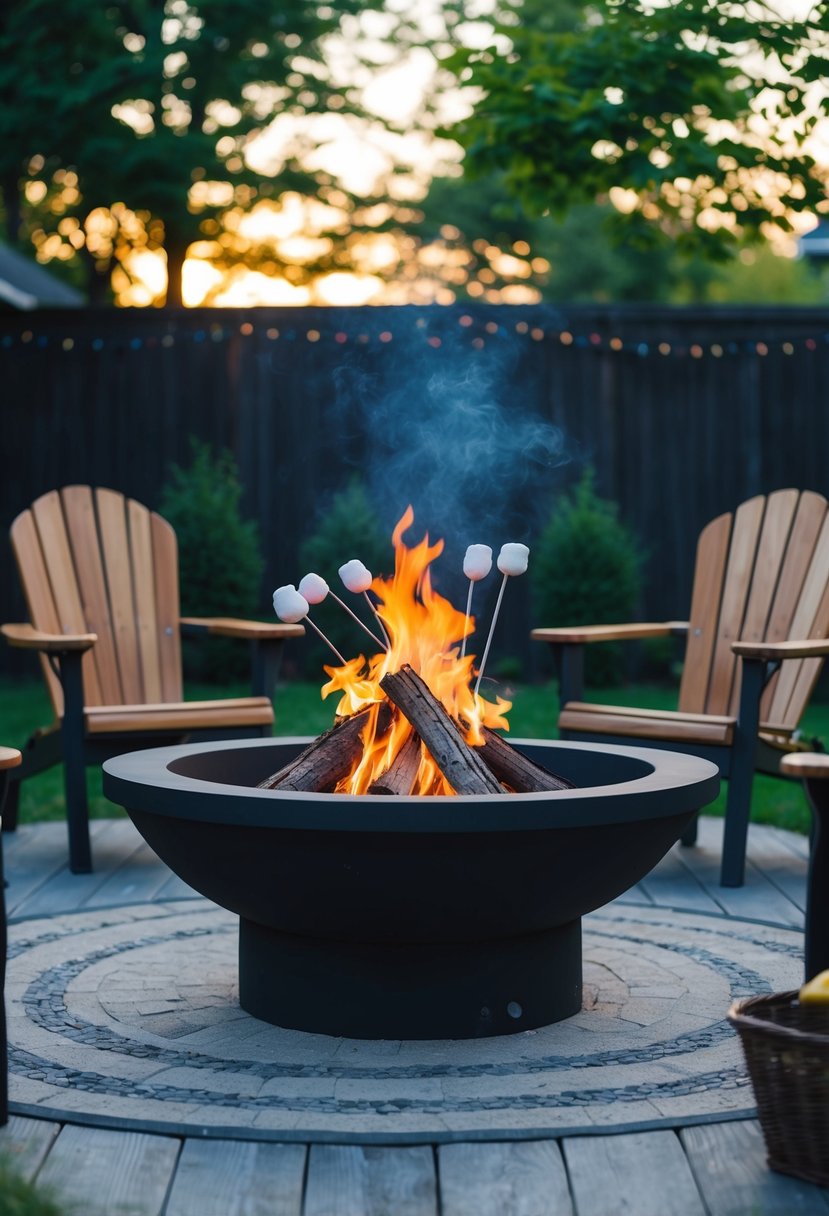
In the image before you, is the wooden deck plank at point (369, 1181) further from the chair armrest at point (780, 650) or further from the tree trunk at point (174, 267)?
the tree trunk at point (174, 267)

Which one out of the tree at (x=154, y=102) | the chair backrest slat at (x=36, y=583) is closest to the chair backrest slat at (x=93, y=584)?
the chair backrest slat at (x=36, y=583)

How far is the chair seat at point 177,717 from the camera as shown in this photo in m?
3.71

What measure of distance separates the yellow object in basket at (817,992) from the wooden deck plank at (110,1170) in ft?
2.73

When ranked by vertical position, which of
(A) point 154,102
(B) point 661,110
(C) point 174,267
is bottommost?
(B) point 661,110

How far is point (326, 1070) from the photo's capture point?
218cm

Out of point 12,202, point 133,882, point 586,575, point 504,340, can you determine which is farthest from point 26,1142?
point 12,202

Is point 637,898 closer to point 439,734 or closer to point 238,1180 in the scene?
point 439,734

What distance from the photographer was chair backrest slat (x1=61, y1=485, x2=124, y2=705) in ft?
13.9

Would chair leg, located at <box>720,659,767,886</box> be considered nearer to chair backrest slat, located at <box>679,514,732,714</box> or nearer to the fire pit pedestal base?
chair backrest slat, located at <box>679,514,732,714</box>

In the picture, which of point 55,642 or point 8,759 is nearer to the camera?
point 8,759

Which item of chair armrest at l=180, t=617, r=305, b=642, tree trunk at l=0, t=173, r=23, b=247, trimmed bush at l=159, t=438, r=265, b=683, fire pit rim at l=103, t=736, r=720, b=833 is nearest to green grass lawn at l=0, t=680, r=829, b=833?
trimmed bush at l=159, t=438, r=265, b=683

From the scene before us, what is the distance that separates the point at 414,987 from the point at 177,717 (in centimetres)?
159

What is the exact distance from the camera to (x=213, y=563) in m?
6.64

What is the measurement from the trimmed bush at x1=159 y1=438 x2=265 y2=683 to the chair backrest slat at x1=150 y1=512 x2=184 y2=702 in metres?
2.16
